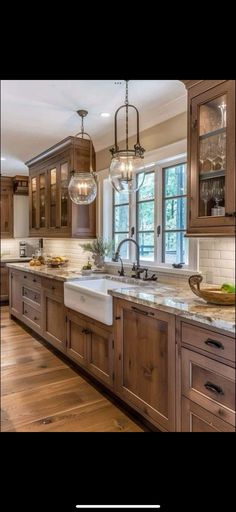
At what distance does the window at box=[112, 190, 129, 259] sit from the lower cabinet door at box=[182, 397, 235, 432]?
191cm

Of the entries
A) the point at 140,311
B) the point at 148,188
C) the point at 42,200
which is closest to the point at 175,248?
the point at 148,188

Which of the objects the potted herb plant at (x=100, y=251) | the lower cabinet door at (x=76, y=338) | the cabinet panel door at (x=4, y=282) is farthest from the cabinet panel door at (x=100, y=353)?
the cabinet panel door at (x=4, y=282)

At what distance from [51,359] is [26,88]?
8.16 feet

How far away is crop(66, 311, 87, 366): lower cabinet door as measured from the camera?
2771mm

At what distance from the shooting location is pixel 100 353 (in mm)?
2510

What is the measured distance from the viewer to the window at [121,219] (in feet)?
11.3

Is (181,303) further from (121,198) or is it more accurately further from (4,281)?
(4,281)

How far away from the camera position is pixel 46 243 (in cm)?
500

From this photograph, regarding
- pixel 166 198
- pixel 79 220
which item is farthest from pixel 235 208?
pixel 79 220

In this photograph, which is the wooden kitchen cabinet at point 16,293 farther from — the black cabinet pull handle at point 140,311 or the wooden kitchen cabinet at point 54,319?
the black cabinet pull handle at point 140,311

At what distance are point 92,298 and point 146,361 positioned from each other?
0.71 metres

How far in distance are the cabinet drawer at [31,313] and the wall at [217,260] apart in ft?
7.43
